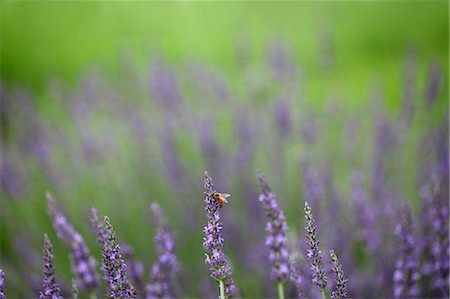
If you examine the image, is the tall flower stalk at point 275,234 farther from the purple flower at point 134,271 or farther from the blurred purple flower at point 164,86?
the blurred purple flower at point 164,86

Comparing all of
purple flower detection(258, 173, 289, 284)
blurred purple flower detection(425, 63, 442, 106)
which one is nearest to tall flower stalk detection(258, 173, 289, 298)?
purple flower detection(258, 173, 289, 284)

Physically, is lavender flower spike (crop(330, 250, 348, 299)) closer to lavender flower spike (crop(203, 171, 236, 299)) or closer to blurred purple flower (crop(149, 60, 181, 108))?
lavender flower spike (crop(203, 171, 236, 299))

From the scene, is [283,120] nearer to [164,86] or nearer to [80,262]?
[164,86]

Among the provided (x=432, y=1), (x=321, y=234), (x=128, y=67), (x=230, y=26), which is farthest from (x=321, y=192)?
(x=432, y=1)

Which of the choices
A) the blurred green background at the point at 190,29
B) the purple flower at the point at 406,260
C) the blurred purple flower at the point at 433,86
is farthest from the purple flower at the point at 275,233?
the blurred green background at the point at 190,29

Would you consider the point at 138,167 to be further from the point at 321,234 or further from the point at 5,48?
the point at 5,48

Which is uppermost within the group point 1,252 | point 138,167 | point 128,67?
point 128,67
